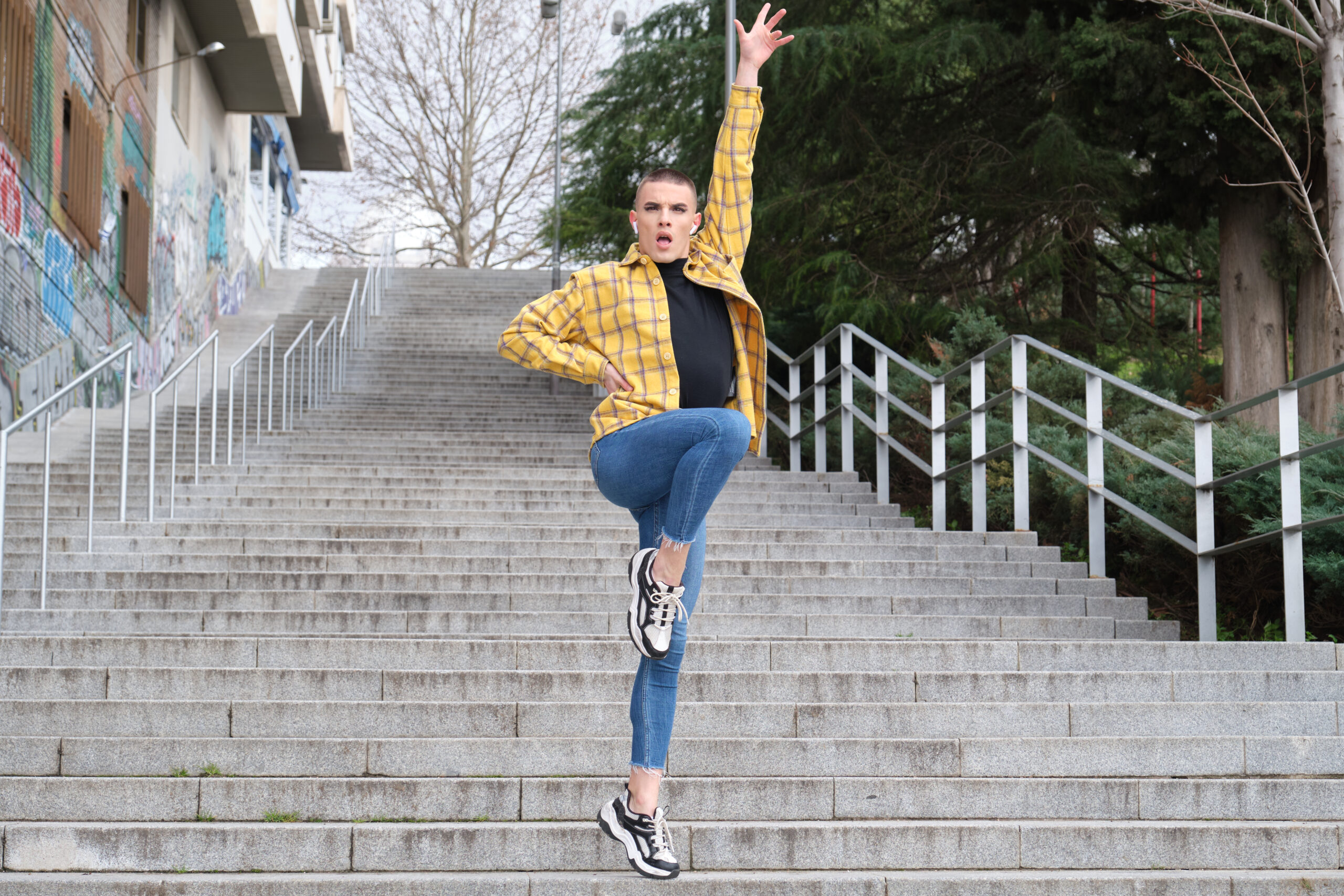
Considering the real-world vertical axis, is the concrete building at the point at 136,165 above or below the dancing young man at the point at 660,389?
above

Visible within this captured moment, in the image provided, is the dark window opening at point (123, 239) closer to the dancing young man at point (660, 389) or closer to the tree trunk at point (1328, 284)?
the tree trunk at point (1328, 284)

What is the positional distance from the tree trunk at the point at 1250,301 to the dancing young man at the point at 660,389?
8.15 meters

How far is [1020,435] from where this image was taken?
763 centimetres

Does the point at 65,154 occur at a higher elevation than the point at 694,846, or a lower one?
higher

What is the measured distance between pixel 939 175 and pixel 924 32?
1291mm

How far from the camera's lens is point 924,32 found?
12.2 meters

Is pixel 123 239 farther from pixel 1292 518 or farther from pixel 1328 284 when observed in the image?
pixel 1292 518

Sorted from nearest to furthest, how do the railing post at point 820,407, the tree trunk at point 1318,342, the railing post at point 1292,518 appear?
1. the railing post at point 1292,518
2. the tree trunk at point 1318,342
3. the railing post at point 820,407

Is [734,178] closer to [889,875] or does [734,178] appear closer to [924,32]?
[889,875]

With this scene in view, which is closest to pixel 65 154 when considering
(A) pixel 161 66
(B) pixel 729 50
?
(A) pixel 161 66

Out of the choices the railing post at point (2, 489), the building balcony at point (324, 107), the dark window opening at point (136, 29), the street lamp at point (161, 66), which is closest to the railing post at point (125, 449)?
the railing post at point (2, 489)

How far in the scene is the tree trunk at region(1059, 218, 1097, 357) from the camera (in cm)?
1156

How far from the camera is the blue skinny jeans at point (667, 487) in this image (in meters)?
2.88

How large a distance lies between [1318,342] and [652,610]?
8.45m
